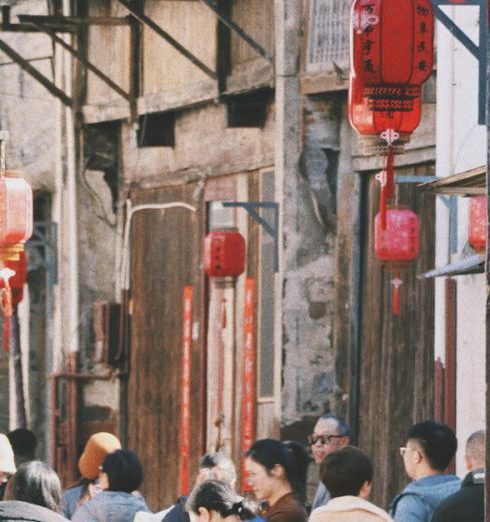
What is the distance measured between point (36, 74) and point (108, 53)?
6.32 feet

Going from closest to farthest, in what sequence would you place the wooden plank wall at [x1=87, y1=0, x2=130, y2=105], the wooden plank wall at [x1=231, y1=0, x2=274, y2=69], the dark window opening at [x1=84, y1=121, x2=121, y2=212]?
the wooden plank wall at [x1=231, y1=0, x2=274, y2=69]
the wooden plank wall at [x1=87, y1=0, x2=130, y2=105]
the dark window opening at [x1=84, y1=121, x2=121, y2=212]

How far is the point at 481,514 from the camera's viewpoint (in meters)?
8.91

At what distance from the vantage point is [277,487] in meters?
10.5

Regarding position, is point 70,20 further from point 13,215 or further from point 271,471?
point 271,471

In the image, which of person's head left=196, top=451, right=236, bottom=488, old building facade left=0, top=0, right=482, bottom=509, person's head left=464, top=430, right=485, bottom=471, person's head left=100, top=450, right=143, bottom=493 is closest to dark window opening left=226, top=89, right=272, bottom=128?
old building facade left=0, top=0, right=482, bottom=509

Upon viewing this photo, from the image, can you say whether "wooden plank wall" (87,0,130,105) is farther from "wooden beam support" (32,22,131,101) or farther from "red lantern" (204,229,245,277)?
"red lantern" (204,229,245,277)

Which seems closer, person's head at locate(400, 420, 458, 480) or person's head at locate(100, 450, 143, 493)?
person's head at locate(400, 420, 458, 480)

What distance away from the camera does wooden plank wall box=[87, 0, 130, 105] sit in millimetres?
23422

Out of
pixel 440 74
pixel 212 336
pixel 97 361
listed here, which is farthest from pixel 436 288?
pixel 97 361

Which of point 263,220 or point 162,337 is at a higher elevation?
point 263,220

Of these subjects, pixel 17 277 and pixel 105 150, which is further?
pixel 105 150

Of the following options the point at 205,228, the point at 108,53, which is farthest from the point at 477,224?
the point at 108,53

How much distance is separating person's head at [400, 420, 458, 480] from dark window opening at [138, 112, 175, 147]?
12.8 meters

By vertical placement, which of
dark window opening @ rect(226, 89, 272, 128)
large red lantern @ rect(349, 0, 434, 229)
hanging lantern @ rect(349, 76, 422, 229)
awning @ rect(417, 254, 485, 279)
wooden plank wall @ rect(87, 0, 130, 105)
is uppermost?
wooden plank wall @ rect(87, 0, 130, 105)
